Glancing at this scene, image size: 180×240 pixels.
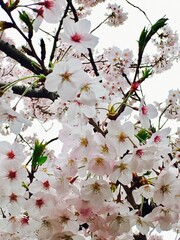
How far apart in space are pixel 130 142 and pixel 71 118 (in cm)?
20

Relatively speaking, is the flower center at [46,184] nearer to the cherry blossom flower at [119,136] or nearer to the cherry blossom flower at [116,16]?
the cherry blossom flower at [119,136]

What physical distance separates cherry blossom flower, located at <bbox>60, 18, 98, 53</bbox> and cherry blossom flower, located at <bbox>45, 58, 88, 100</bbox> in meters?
0.06

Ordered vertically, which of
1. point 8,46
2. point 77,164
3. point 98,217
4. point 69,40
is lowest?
point 98,217

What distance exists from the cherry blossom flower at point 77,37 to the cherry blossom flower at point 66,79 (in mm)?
59

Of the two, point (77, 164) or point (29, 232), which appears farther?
point (29, 232)

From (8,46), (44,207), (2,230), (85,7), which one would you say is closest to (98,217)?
(44,207)

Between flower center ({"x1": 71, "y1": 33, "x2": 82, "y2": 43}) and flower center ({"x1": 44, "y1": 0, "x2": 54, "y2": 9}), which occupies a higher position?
flower center ({"x1": 44, "y1": 0, "x2": 54, "y2": 9})

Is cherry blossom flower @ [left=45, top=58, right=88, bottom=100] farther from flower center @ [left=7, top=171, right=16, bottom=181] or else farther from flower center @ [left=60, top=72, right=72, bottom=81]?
flower center @ [left=7, top=171, right=16, bottom=181]

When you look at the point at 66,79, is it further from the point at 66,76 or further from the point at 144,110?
the point at 144,110

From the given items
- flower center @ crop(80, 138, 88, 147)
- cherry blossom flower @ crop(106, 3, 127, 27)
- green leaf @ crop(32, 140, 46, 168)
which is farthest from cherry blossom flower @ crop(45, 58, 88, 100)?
cherry blossom flower @ crop(106, 3, 127, 27)

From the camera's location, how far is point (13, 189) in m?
1.39

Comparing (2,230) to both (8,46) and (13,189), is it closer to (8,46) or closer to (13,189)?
(13,189)

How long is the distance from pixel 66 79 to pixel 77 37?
0.15 metres

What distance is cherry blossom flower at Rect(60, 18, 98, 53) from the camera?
1230mm
